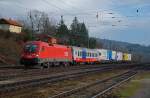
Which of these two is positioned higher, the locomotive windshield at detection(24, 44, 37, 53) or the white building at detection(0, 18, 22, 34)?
the white building at detection(0, 18, 22, 34)

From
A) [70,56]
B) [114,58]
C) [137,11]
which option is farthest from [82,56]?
[114,58]

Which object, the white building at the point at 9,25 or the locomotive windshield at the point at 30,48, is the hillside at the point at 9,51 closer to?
the locomotive windshield at the point at 30,48

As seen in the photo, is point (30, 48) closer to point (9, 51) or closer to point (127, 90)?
point (9, 51)

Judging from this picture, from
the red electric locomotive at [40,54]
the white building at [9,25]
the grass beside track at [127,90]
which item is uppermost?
the white building at [9,25]

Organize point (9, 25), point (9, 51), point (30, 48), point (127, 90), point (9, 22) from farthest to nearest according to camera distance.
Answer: point (9, 22) < point (9, 25) < point (9, 51) < point (30, 48) < point (127, 90)

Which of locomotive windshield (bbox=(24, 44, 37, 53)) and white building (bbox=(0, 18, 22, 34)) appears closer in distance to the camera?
locomotive windshield (bbox=(24, 44, 37, 53))

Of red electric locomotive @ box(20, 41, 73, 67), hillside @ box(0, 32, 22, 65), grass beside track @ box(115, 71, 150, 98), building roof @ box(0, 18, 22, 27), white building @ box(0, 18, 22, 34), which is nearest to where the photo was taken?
grass beside track @ box(115, 71, 150, 98)

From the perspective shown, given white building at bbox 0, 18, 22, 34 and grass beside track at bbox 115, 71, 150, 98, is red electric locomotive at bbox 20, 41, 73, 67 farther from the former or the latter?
white building at bbox 0, 18, 22, 34

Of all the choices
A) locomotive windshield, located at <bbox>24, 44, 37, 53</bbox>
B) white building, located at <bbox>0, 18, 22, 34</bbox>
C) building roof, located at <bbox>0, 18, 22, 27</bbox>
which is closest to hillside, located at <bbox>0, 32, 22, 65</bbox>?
locomotive windshield, located at <bbox>24, 44, 37, 53</bbox>

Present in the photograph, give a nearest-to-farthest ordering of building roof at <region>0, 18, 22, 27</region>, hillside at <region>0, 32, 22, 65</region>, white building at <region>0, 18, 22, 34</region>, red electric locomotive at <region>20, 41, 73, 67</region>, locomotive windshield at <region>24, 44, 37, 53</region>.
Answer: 1. red electric locomotive at <region>20, 41, 73, 67</region>
2. locomotive windshield at <region>24, 44, 37, 53</region>
3. hillside at <region>0, 32, 22, 65</region>
4. white building at <region>0, 18, 22, 34</region>
5. building roof at <region>0, 18, 22, 27</region>

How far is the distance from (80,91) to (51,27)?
117357mm

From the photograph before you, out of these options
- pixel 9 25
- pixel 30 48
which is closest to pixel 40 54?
pixel 30 48

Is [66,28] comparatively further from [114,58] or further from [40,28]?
[114,58]

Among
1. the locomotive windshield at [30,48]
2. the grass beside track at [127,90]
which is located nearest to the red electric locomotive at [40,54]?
the locomotive windshield at [30,48]
